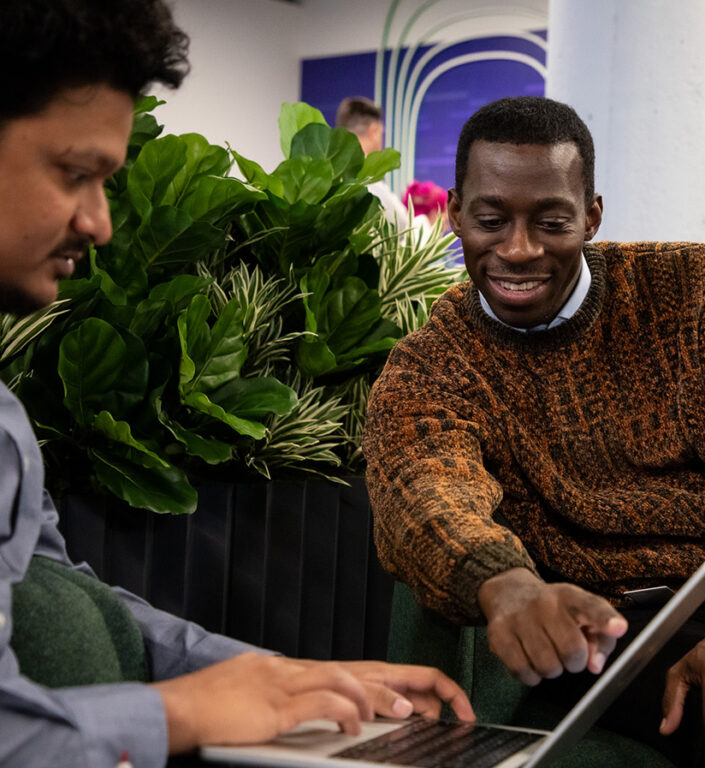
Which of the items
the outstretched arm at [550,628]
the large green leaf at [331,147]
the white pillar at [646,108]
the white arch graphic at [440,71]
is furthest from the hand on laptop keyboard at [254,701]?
the white arch graphic at [440,71]

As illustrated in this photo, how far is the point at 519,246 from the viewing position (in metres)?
1.79

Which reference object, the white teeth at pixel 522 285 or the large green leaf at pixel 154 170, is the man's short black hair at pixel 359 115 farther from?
the white teeth at pixel 522 285

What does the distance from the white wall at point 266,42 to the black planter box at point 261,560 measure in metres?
6.70

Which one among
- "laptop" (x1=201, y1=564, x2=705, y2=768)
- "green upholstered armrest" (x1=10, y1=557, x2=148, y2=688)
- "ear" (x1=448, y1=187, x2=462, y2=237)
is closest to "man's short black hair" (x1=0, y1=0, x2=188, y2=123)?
"green upholstered armrest" (x1=10, y1=557, x2=148, y2=688)

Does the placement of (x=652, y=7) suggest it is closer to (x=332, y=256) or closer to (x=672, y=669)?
(x=332, y=256)

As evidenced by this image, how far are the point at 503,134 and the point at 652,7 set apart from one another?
1598mm

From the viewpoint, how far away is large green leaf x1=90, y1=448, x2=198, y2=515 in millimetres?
2123

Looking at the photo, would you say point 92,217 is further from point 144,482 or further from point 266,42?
point 266,42

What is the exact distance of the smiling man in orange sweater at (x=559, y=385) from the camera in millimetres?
1705

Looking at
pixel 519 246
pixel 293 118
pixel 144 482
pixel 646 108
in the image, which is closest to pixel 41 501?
pixel 519 246

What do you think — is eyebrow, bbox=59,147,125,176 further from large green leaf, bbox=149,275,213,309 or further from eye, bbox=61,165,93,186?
large green leaf, bbox=149,275,213,309

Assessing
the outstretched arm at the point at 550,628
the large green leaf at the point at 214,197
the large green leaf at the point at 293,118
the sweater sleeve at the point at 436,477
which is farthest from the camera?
the large green leaf at the point at 293,118

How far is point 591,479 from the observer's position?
1.79 meters

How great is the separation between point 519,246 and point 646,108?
1604 millimetres
